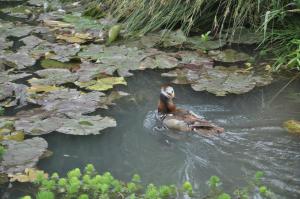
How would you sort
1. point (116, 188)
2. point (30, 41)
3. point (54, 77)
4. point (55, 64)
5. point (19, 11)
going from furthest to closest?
point (19, 11) < point (30, 41) < point (55, 64) < point (54, 77) < point (116, 188)

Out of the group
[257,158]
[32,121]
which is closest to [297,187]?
[257,158]

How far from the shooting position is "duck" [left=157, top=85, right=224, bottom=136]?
188 inches

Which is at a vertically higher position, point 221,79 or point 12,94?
point 221,79

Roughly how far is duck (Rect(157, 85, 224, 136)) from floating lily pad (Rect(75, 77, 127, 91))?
74cm

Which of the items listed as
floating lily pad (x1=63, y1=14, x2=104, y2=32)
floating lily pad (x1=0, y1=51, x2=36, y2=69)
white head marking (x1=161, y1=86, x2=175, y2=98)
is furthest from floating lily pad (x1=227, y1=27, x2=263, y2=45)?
floating lily pad (x1=0, y1=51, x2=36, y2=69)

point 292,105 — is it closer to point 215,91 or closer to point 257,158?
point 215,91

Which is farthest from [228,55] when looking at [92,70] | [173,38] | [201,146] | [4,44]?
[4,44]

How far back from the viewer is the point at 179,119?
16.3 feet

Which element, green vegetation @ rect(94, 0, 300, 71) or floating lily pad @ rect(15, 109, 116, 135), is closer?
floating lily pad @ rect(15, 109, 116, 135)

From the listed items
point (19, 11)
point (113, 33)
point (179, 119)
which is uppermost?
point (113, 33)

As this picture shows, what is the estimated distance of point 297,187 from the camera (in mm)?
3938

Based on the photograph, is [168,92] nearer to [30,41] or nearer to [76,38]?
[76,38]

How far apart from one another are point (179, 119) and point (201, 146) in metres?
0.42

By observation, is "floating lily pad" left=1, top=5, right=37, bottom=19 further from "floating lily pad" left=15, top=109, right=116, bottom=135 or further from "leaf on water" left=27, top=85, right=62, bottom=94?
"floating lily pad" left=15, top=109, right=116, bottom=135
